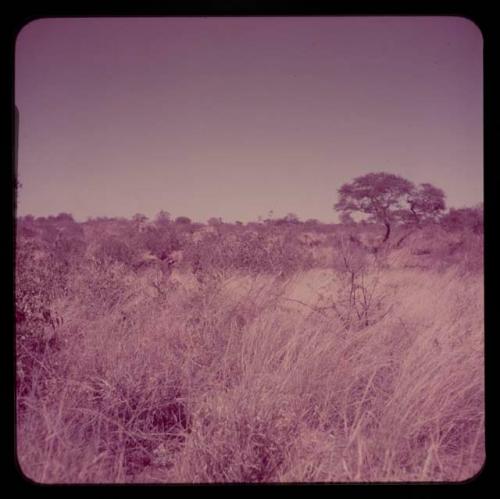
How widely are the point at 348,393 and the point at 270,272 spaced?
2.85 meters

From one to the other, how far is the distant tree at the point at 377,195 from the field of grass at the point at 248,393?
35.0 ft

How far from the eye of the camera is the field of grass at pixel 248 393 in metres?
1.52

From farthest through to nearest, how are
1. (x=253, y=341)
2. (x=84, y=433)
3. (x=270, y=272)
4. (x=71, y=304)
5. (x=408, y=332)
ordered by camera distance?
1. (x=270, y=272)
2. (x=71, y=304)
3. (x=408, y=332)
4. (x=253, y=341)
5. (x=84, y=433)

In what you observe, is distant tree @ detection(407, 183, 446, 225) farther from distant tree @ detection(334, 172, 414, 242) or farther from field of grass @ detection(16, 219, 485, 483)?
field of grass @ detection(16, 219, 485, 483)

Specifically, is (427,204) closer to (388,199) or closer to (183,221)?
(388,199)

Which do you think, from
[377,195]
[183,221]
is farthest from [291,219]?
[183,221]

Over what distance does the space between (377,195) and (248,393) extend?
41.8 ft

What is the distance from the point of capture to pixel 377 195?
13.2 meters

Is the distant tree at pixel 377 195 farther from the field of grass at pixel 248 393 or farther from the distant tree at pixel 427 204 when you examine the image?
the field of grass at pixel 248 393

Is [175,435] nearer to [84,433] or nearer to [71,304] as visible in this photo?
[84,433]

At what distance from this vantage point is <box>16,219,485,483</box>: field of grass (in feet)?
4.98

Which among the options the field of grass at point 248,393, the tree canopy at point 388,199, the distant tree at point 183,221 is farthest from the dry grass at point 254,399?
the distant tree at point 183,221
